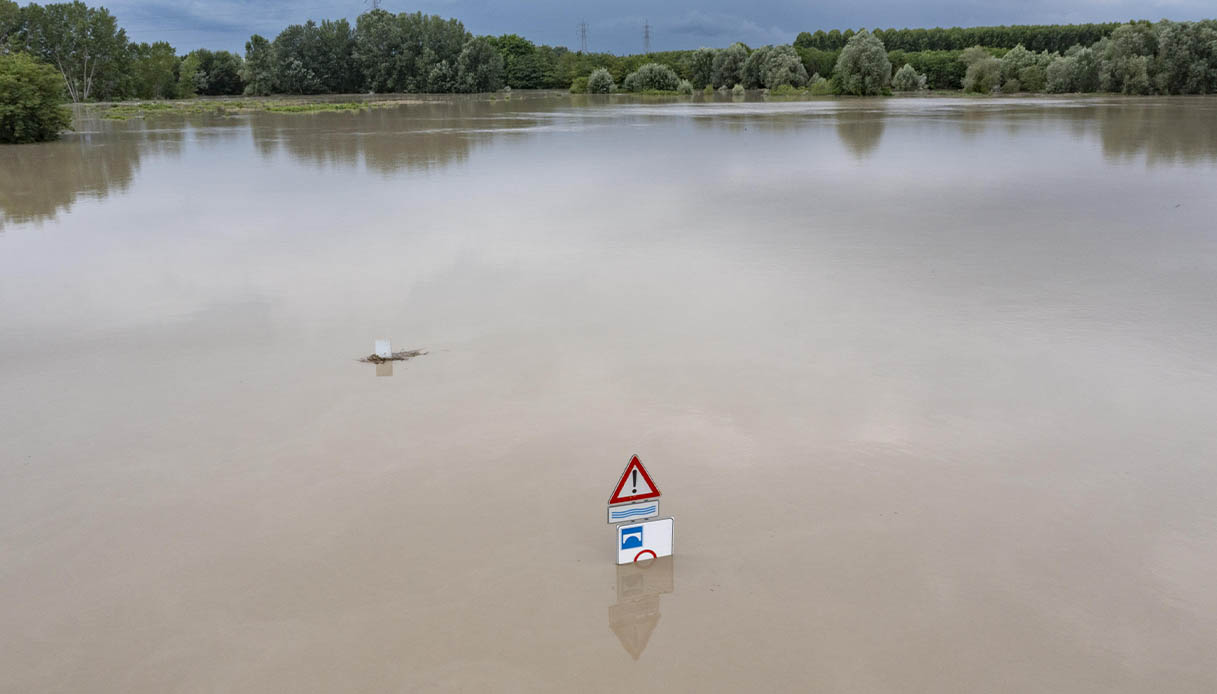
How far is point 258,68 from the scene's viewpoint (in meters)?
100

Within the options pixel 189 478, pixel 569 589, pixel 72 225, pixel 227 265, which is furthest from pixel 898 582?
pixel 72 225

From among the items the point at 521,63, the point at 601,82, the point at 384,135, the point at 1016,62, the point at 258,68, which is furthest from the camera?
the point at 521,63

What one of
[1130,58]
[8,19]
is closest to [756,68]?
[1130,58]

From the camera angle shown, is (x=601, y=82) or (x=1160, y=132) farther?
(x=601, y=82)

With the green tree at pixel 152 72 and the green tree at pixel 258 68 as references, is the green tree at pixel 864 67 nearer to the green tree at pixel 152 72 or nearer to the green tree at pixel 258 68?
the green tree at pixel 258 68

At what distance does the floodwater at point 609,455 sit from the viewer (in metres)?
5.20

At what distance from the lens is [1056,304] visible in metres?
11.4

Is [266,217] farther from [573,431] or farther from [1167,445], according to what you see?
[1167,445]

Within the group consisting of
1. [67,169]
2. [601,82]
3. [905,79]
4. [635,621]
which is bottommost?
[635,621]

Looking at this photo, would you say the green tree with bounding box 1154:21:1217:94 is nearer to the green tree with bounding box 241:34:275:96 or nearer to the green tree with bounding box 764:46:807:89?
the green tree with bounding box 764:46:807:89

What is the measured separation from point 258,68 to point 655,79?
45608 mm

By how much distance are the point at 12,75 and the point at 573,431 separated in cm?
3647

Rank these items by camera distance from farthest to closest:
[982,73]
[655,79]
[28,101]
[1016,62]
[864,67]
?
1. [655,79]
2. [982,73]
3. [1016,62]
4. [864,67]
5. [28,101]

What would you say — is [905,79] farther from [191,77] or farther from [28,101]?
[28,101]
